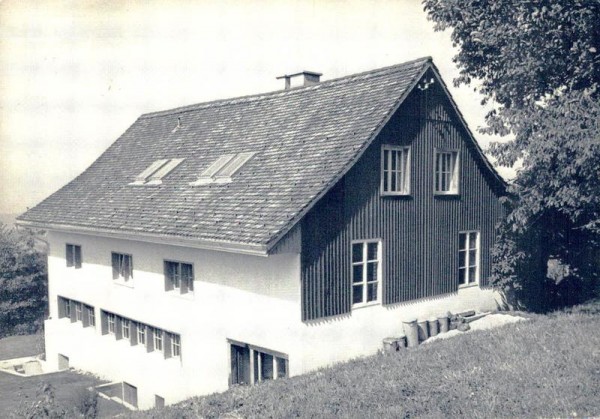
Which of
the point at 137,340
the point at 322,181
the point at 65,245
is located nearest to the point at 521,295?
the point at 322,181

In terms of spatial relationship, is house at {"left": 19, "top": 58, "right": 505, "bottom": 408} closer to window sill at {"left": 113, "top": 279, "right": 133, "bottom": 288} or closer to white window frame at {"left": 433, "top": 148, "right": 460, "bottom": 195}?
white window frame at {"left": 433, "top": 148, "right": 460, "bottom": 195}

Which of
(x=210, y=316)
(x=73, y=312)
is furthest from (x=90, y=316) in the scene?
(x=210, y=316)

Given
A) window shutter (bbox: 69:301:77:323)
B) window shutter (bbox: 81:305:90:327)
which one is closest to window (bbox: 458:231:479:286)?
window shutter (bbox: 81:305:90:327)

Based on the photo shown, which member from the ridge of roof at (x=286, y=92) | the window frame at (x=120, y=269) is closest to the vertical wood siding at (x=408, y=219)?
the ridge of roof at (x=286, y=92)

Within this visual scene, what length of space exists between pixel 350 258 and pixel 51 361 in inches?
606

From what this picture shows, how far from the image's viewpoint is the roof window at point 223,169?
55.4 feet

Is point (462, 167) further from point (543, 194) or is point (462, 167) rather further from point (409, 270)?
point (409, 270)

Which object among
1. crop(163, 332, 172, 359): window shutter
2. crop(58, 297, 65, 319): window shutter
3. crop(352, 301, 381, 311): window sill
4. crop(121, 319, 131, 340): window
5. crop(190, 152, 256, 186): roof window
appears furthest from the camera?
crop(58, 297, 65, 319): window shutter

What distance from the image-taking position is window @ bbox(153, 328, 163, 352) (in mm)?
17750

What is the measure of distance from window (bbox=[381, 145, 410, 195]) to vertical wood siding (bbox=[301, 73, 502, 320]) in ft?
0.66

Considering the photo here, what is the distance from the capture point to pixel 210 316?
15547 mm

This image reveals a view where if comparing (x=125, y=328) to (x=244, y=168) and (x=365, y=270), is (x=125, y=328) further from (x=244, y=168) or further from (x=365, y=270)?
(x=365, y=270)

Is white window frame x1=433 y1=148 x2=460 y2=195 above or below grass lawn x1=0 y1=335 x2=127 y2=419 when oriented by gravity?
above

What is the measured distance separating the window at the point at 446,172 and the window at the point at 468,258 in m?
1.55
